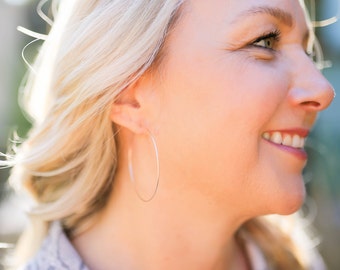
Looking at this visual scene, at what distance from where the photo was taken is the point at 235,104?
192 centimetres

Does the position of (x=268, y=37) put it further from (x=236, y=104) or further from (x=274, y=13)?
(x=236, y=104)

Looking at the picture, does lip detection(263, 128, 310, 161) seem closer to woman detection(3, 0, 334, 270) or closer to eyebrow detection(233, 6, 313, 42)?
woman detection(3, 0, 334, 270)

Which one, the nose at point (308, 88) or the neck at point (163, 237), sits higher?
the nose at point (308, 88)

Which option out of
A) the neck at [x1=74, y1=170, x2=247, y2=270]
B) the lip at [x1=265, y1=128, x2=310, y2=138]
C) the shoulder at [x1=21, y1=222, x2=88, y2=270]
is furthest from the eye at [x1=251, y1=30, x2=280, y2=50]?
the shoulder at [x1=21, y1=222, x2=88, y2=270]

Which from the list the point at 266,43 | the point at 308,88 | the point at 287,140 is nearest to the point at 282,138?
the point at 287,140

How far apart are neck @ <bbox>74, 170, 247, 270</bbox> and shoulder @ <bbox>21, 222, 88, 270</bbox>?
66 millimetres

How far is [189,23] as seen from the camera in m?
2.00

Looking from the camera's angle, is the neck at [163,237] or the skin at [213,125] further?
the neck at [163,237]

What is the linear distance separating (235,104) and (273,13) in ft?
1.05

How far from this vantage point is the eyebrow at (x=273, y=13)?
1.95 metres

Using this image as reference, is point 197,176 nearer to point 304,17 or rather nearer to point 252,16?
point 252,16

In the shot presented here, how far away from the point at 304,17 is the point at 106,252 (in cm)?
105

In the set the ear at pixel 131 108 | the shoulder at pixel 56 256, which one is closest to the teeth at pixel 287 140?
the ear at pixel 131 108

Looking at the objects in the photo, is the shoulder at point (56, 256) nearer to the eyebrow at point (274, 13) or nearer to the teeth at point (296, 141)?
the teeth at point (296, 141)
